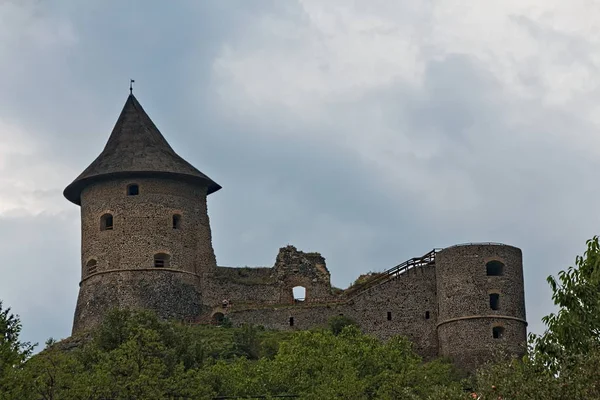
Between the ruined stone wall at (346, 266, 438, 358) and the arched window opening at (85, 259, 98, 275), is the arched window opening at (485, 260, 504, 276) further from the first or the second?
the arched window opening at (85, 259, 98, 275)

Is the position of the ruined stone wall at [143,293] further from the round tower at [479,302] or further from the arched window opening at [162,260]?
the round tower at [479,302]

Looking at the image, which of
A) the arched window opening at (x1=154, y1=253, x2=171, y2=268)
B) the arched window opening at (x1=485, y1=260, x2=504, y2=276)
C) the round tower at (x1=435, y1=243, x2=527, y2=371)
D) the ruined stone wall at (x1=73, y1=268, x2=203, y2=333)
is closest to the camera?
the round tower at (x1=435, y1=243, x2=527, y2=371)

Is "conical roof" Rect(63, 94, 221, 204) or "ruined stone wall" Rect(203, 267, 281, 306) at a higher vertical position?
"conical roof" Rect(63, 94, 221, 204)

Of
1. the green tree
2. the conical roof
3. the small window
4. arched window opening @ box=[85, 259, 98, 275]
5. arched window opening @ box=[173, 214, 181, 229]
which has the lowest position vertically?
the green tree

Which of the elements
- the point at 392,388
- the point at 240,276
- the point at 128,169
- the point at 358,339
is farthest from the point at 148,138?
the point at 392,388

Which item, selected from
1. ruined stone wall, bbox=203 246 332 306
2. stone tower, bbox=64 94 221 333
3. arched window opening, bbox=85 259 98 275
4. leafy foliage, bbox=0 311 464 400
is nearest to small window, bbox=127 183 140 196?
stone tower, bbox=64 94 221 333

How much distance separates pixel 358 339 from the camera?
55.6m

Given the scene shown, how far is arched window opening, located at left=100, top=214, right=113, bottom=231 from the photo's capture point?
6147 cm

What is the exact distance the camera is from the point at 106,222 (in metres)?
61.8

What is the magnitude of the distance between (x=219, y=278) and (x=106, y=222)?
190 inches

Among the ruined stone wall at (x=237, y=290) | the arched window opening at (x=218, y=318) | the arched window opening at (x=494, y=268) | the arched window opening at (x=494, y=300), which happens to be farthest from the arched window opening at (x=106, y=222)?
the arched window opening at (x=494, y=300)

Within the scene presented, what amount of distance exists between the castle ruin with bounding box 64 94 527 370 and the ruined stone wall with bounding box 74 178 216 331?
1.5 inches

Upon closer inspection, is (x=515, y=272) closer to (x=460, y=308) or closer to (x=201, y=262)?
(x=460, y=308)

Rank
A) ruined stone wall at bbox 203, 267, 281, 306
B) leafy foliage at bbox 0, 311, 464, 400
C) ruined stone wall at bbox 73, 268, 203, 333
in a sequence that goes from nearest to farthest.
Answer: leafy foliage at bbox 0, 311, 464, 400 < ruined stone wall at bbox 73, 268, 203, 333 < ruined stone wall at bbox 203, 267, 281, 306
